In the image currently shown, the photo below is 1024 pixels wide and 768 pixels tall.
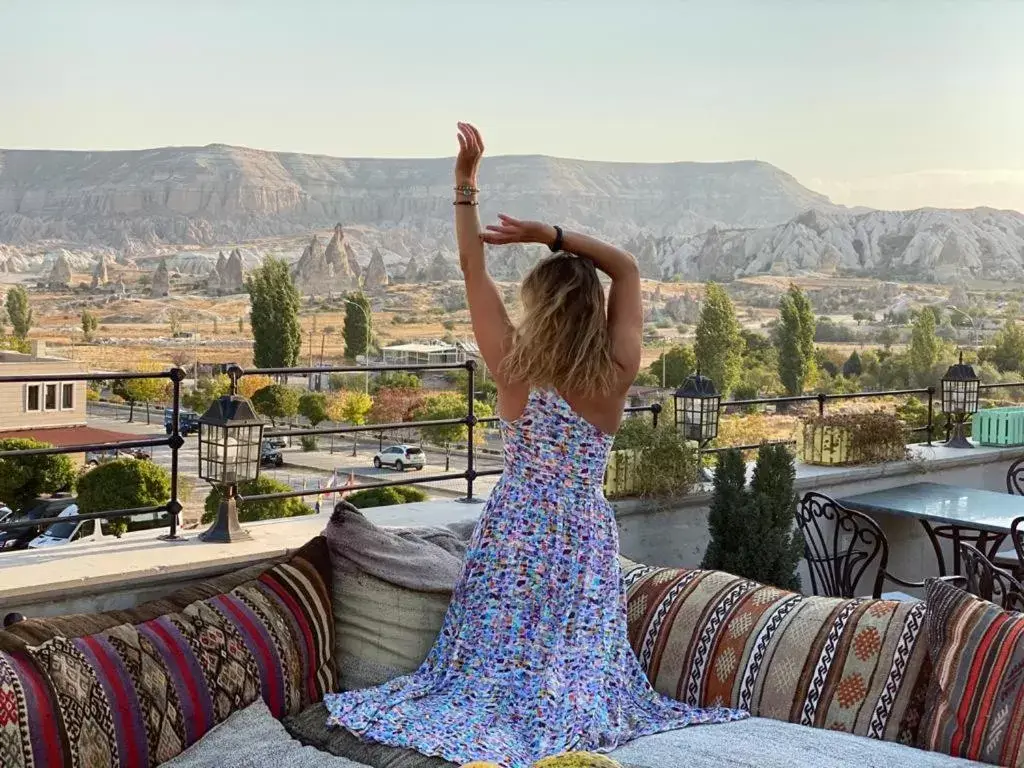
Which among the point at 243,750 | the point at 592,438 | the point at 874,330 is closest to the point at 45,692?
the point at 243,750

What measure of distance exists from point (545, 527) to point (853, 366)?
67160 millimetres

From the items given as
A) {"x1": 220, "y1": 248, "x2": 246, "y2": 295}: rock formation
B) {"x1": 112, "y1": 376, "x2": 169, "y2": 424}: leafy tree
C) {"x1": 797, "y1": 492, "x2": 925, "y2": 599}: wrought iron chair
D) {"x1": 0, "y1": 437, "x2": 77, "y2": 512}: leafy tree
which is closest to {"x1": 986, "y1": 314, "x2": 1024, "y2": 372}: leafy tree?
{"x1": 112, "y1": 376, "x2": 169, "y2": 424}: leafy tree

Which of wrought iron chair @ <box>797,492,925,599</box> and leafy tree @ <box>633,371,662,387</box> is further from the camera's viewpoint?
leafy tree @ <box>633,371,662,387</box>

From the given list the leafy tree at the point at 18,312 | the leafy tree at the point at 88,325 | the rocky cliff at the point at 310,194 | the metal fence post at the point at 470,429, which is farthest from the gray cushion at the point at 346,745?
the rocky cliff at the point at 310,194

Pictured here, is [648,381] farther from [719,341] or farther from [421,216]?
[421,216]

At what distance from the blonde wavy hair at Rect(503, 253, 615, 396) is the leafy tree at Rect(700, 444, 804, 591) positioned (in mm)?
1622

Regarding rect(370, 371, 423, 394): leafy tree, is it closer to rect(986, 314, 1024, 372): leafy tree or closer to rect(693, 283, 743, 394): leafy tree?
rect(693, 283, 743, 394): leafy tree

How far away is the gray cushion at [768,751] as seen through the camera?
2.00m

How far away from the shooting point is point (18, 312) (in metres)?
76.5

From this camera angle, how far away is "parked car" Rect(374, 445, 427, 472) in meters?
55.8

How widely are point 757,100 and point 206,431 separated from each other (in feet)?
332

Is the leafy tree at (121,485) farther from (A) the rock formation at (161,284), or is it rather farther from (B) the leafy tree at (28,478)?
(A) the rock formation at (161,284)

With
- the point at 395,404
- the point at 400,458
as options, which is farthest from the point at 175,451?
the point at 395,404

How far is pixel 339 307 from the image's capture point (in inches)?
3118
